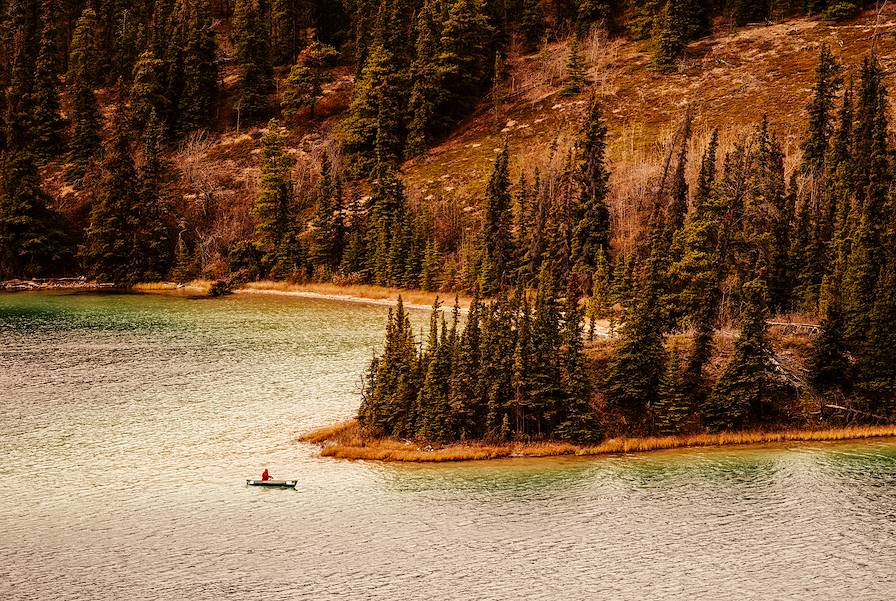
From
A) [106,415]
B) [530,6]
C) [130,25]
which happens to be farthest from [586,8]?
[106,415]

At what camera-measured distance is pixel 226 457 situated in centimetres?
5078

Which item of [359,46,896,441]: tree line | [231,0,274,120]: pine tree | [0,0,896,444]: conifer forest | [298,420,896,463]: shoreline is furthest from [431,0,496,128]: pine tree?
[298,420,896,463]: shoreline

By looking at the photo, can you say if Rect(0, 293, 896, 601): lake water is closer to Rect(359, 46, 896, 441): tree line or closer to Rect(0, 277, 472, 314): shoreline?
Rect(359, 46, 896, 441): tree line

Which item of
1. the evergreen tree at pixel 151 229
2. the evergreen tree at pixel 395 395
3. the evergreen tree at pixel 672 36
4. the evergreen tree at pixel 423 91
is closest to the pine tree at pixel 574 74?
the evergreen tree at pixel 672 36

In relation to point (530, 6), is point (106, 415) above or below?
below

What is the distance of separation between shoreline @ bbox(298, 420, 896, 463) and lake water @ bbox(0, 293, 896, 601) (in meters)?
1.17

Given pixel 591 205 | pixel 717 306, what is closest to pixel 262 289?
pixel 591 205

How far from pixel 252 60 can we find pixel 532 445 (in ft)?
416

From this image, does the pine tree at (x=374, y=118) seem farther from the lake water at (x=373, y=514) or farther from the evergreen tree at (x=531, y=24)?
the lake water at (x=373, y=514)

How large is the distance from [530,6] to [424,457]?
132 m

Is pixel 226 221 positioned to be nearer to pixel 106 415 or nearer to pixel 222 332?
pixel 222 332

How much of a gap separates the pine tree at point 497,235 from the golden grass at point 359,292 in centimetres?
564

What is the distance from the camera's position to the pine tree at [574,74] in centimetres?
14612

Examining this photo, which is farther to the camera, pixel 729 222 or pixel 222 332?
pixel 222 332
